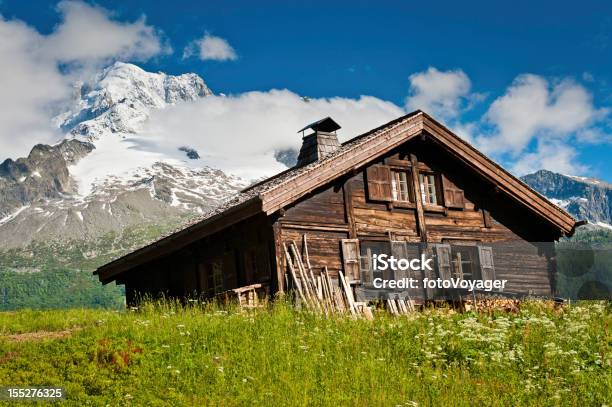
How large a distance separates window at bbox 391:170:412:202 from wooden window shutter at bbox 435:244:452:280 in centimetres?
178

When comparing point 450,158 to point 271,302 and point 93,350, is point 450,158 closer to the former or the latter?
point 271,302

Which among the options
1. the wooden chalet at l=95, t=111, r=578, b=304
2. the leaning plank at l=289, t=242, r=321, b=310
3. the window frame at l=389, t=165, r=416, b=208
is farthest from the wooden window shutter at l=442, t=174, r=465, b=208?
the leaning plank at l=289, t=242, r=321, b=310

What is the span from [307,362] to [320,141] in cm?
1598

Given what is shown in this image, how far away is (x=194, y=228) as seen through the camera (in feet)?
72.7

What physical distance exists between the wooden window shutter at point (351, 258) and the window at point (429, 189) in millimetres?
3664

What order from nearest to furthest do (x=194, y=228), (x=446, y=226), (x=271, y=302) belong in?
(x=271, y=302), (x=194, y=228), (x=446, y=226)

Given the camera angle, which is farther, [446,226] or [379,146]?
[446,226]

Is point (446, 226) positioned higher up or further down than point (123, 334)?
higher up

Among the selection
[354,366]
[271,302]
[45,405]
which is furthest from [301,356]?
[271,302]

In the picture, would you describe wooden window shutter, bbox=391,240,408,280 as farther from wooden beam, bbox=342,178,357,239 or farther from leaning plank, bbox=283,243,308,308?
leaning plank, bbox=283,243,308,308

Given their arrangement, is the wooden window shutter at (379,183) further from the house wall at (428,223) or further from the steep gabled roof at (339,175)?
the steep gabled roof at (339,175)

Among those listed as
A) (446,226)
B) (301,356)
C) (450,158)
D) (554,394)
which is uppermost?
(450,158)

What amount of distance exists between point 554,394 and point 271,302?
29.8 feet

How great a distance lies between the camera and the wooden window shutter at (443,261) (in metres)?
23.9
